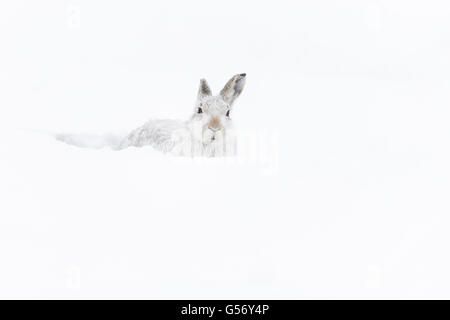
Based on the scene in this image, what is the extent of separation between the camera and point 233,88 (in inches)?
367

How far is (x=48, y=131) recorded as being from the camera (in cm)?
1038

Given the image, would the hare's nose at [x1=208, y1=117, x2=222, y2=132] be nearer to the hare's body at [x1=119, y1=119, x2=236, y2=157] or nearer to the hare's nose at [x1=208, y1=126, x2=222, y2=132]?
the hare's nose at [x1=208, y1=126, x2=222, y2=132]

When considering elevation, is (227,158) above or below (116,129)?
below

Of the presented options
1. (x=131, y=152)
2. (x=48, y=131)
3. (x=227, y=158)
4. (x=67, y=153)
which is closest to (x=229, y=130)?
(x=227, y=158)

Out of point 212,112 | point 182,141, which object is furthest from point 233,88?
point 182,141

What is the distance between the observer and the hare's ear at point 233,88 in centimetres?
926

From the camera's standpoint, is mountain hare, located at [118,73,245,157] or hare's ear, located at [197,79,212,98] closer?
mountain hare, located at [118,73,245,157]

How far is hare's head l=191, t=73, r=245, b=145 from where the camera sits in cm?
898

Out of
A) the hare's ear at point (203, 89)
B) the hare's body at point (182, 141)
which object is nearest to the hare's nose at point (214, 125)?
the hare's body at point (182, 141)

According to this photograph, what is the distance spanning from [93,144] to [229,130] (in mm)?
2148

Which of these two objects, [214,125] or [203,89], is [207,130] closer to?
[214,125]

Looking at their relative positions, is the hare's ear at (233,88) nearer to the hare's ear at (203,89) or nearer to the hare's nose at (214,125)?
the hare's ear at (203,89)

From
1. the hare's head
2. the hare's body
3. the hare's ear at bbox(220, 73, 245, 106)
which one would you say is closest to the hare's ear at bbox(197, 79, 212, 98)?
the hare's head

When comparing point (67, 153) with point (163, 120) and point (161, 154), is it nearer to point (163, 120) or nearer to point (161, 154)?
point (161, 154)
